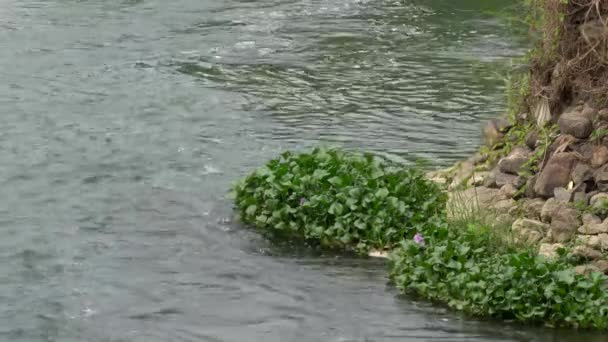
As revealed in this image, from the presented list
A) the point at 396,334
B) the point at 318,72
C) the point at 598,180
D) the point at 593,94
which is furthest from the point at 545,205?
the point at 318,72

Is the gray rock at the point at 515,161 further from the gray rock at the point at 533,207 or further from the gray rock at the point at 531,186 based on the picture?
the gray rock at the point at 533,207

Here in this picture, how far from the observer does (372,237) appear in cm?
1067

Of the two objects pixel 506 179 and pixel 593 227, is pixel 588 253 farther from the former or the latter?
pixel 506 179

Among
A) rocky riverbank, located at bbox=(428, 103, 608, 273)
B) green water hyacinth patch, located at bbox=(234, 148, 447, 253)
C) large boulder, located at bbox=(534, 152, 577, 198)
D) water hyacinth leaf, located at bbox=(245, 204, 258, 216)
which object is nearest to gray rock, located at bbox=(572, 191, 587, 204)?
rocky riverbank, located at bbox=(428, 103, 608, 273)

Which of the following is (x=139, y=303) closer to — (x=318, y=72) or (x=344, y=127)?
(x=344, y=127)

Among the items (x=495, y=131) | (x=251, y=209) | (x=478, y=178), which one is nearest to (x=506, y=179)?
(x=478, y=178)

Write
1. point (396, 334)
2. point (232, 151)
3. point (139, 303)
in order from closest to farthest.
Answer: point (396, 334) → point (139, 303) → point (232, 151)

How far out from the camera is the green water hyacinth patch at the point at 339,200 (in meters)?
10.7

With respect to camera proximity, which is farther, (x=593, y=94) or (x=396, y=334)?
(x=593, y=94)

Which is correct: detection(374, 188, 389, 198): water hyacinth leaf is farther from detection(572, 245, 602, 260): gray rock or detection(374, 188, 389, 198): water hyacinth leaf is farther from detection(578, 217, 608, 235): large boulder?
detection(572, 245, 602, 260): gray rock

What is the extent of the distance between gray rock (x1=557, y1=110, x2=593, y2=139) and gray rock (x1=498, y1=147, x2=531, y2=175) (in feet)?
1.28

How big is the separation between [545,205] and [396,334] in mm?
1981

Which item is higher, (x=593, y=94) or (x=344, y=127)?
(x=593, y=94)

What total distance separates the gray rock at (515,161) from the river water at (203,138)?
60.5 inches
